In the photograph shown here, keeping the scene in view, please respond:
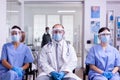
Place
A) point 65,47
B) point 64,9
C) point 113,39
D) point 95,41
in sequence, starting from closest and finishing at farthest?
point 65,47, point 95,41, point 113,39, point 64,9

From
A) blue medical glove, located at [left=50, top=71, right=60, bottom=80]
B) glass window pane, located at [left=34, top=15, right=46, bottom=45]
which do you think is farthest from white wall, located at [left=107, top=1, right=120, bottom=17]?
blue medical glove, located at [left=50, top=71, right=60, bottom=80]

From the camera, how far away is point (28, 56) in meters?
3.15

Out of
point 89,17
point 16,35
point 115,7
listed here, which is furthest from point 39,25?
point 16,35

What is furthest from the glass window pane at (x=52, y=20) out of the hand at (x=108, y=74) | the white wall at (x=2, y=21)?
the hand at (x=108, y=74)

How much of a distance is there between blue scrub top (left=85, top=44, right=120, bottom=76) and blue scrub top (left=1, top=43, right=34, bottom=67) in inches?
35.5

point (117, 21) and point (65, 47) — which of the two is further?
point (117, 21)

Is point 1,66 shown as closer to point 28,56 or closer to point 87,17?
point 28,56

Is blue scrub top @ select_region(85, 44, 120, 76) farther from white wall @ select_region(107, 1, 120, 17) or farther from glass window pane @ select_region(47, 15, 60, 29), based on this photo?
glass window pane @ select_region(47, 15, 60, 29)

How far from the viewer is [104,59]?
120 inches

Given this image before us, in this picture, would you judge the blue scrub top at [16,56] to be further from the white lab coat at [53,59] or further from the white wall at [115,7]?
the white wall at [115,7]

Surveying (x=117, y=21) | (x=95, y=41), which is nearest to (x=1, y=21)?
(x=95, y=41)

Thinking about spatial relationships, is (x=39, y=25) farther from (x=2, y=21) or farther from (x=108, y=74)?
(x=108, y=74)

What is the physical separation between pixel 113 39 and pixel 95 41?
0.86 metres

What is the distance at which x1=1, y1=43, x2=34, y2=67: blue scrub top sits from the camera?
3115mm
